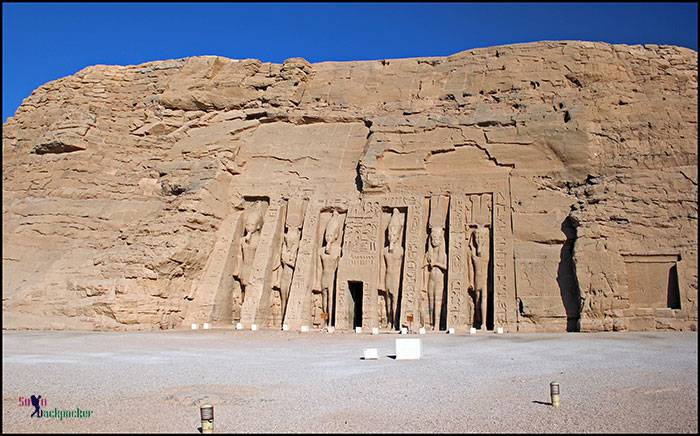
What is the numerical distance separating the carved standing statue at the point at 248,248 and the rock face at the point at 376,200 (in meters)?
0.08

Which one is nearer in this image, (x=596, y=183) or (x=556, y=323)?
(x=556, y=323)

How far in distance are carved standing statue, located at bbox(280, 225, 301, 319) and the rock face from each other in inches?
3.6

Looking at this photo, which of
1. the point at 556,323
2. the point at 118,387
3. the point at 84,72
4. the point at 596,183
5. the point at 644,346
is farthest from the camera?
the point at 84,72

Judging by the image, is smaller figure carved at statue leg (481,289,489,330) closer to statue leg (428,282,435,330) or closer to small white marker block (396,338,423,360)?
statue leg (428,282,435,330)

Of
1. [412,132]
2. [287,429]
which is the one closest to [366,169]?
[412,132]

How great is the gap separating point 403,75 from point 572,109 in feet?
25.0

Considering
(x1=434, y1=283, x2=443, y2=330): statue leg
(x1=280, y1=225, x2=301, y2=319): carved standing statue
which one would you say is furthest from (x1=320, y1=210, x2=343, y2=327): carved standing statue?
(x1=434, y1=283, x2=443, y2=330): statue leg

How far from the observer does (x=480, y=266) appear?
20469 mm

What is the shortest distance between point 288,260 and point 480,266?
604 cm

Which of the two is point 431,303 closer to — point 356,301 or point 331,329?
point 356,301

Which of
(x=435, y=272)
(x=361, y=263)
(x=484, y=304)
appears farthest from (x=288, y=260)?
(x=484, y=304)

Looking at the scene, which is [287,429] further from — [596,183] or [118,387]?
[596,183]

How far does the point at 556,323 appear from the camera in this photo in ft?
62.3

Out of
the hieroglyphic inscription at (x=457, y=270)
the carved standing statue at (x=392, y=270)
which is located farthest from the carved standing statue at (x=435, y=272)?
the carved standing statue at (x=392, y=270)
